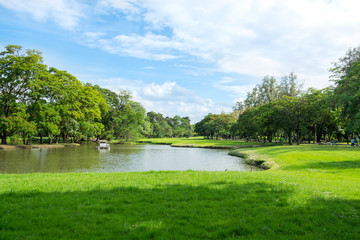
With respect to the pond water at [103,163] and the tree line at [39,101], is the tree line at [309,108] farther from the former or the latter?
the tree line at [39,101]

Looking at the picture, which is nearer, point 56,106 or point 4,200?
point 4,200

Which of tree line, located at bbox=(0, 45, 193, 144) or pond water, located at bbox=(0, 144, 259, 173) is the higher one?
tree line, located at bbox=(0, 45, 193, 144)

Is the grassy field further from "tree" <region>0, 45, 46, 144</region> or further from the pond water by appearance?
"tree" <region>0, 45, 46, 144</region>

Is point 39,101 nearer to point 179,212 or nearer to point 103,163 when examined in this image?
point 103,163

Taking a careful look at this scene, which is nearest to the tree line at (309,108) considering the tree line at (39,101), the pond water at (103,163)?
the pond water at (103,163)

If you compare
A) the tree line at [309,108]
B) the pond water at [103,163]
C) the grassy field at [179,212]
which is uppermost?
the tree line at [309,108]

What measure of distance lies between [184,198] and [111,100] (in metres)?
84.0

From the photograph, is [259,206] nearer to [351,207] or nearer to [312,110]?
[351,207]

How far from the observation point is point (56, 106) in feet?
178

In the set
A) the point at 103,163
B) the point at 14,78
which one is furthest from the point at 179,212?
the point at 14,78

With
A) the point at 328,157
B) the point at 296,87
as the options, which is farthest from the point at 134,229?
the point at 296,87

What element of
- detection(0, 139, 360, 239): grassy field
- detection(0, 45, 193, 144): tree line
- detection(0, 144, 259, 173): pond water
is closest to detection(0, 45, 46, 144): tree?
detection(0, 45, 193, 144): tree line

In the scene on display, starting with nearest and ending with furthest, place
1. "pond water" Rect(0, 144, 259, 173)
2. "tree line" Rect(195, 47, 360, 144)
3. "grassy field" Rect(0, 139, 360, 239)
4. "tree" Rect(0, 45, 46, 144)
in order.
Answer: "grassy field" Rect(0, 139, 360, 239) → "pond water" Rect(0, 144, 259, 173) → "tree line" Rect(195, 47, 360, 144) → "tree" Rect(0, 45, 46, 144)

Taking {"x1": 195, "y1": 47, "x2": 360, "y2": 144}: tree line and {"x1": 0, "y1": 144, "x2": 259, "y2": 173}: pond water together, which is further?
{"x1": 195, "y1": 47, "x2": 360, "y2": 144}: tree line
